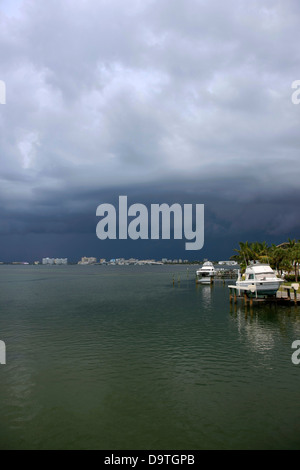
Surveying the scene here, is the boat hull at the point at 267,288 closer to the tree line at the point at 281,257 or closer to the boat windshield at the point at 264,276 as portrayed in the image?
the boat windshield at the point at 264,276

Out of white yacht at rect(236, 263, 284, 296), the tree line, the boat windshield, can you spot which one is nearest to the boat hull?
white yacht at rect(236, 263, 284, 296)

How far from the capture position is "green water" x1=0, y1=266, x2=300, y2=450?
16.5 meters

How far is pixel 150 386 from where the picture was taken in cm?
2306

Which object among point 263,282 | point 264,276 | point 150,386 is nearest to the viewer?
point 150,386

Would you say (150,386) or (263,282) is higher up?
(263,282)

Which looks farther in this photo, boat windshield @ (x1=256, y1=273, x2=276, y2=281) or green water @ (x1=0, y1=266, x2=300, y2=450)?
boat windshield @ (x1=256, y1=273, x2=276, y2=281)

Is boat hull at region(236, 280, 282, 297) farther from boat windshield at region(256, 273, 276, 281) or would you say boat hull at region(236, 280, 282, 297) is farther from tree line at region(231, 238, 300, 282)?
tree line at region(231, 238, 300, 282)

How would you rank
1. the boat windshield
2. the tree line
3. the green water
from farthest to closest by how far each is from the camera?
1. the tree line
2. the boat windshield
3. the green water

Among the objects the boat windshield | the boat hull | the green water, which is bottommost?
the green water

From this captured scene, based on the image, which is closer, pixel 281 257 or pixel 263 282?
pixel 263 282

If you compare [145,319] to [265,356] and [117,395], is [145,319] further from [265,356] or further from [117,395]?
[117,395]

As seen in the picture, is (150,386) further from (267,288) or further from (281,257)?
(281,257)

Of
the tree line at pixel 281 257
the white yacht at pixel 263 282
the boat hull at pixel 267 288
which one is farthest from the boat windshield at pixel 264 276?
the tree line at pixel 281 257

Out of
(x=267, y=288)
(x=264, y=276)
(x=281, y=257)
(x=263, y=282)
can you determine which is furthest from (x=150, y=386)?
(x=281, y=257)
